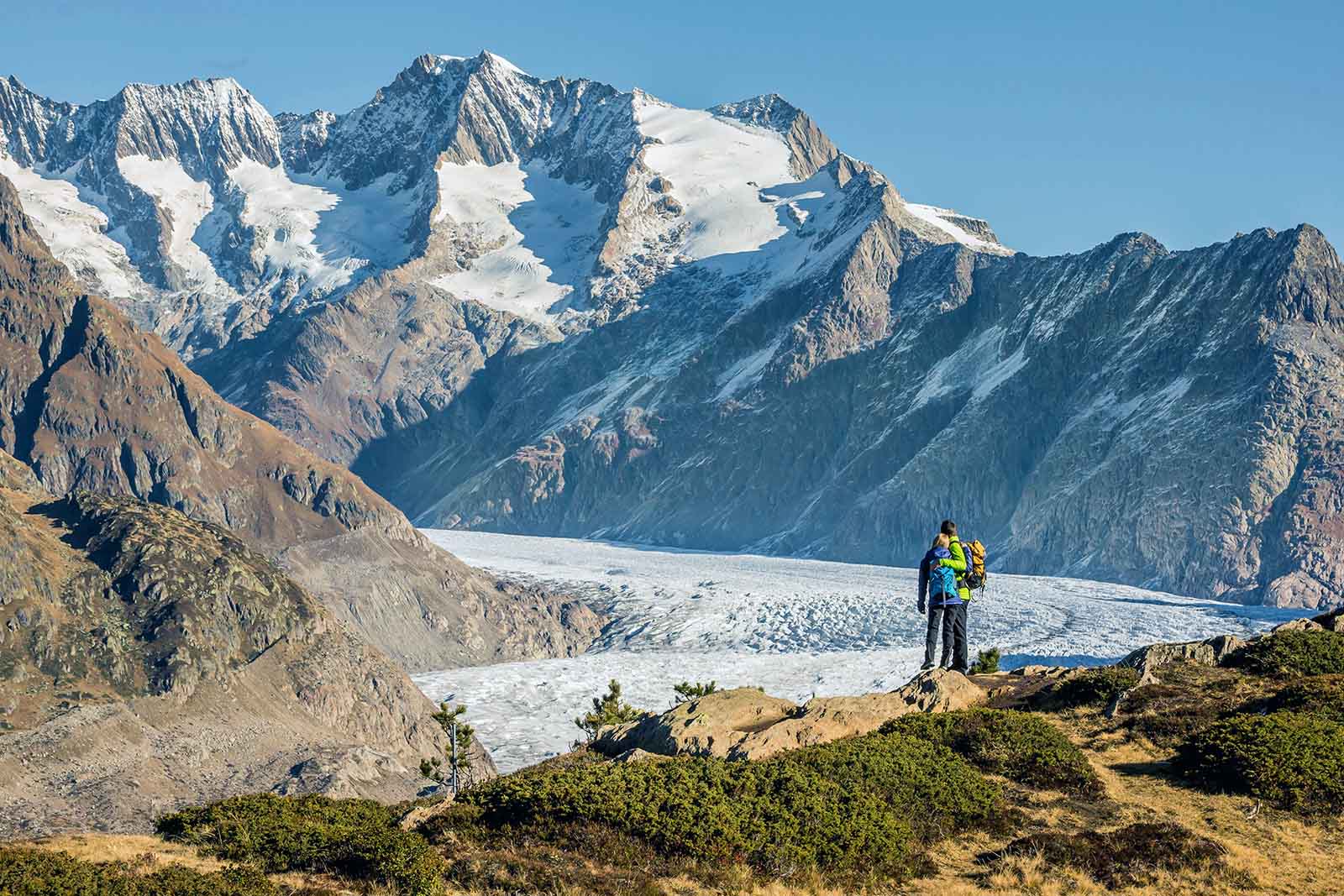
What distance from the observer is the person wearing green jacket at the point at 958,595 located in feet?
127

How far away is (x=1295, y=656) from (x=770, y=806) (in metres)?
19.3

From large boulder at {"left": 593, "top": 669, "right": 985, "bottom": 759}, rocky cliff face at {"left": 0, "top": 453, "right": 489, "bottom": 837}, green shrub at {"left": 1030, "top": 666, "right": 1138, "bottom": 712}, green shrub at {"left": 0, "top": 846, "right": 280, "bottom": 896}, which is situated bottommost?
rocky cliff face at {"left": 0, "top": 453, "right": 489, "bottom": 837}

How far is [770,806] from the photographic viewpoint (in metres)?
26.6

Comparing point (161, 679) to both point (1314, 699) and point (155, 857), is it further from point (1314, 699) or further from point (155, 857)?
point (1314, 699)

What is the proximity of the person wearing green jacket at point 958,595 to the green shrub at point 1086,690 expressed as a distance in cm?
247

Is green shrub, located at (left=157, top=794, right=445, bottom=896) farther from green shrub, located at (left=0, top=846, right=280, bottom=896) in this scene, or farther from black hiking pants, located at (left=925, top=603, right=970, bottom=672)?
black hiking pants, located at (left=925, top=603, right=970, bottom=672)

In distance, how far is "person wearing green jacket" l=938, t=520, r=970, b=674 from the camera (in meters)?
38.6

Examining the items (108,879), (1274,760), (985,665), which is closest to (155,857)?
(108,879)

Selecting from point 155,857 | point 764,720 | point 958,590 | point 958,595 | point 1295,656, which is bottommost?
point 155,857

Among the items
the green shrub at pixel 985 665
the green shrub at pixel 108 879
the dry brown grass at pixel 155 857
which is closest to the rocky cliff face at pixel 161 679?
the green shrub at pixel 985 665

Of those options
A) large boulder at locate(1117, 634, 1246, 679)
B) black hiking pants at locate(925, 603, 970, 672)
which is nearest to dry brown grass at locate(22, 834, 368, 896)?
black hiking pants at locate(925, 603, 970, 672)

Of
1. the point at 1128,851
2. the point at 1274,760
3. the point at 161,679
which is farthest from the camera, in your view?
the point at 161,679

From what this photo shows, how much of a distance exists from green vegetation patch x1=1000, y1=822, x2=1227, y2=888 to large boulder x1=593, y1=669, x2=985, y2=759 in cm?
722

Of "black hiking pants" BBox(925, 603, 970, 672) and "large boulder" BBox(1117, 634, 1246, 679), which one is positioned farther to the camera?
"large boulder" BBox(1117, 634, 1246, 679)
